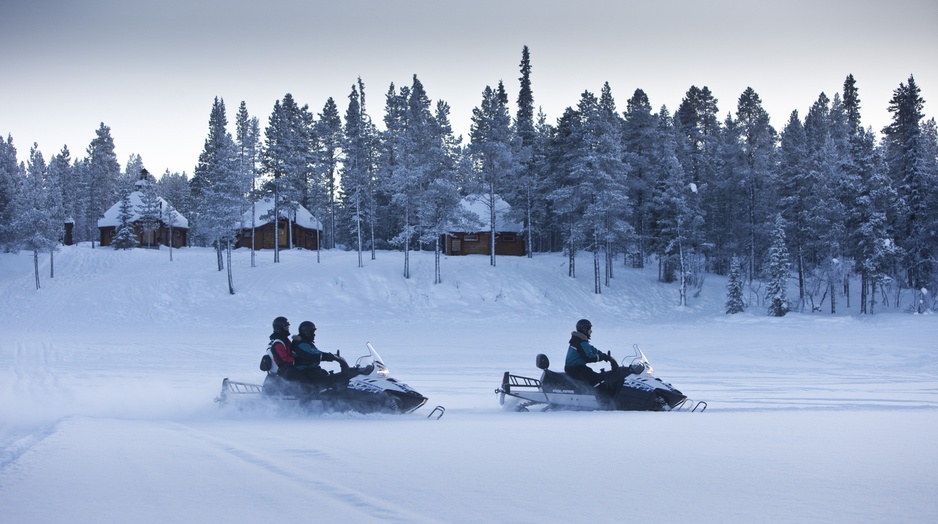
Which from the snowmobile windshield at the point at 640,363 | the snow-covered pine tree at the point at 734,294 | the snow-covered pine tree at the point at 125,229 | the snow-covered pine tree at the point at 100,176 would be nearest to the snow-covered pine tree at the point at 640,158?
the snow-covered pine tree at the point at 734,294

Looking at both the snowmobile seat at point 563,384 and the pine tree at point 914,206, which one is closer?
the snowmobile seat at point 563,384

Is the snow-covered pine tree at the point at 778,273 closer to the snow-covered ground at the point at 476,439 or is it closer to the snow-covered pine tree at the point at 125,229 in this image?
the snow-covered ground at the point at 476,439

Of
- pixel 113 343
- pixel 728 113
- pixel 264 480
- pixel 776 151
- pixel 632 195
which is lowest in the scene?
pixel 113 343

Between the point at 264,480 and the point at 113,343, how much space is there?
22920 mm

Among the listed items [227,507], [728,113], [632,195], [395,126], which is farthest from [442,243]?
[227,507]

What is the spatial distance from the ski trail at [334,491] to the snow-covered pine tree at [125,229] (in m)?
63.6

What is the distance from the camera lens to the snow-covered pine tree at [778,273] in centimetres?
3672

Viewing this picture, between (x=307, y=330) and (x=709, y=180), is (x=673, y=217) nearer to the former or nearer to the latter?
(x=709, y=180)

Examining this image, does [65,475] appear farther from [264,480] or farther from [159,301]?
[159,301]

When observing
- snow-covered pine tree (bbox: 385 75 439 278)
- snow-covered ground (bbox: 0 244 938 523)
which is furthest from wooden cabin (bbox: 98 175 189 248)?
snow-covered ground (bbox: 0 244 938 523)

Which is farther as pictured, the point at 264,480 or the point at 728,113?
the point at 728,113

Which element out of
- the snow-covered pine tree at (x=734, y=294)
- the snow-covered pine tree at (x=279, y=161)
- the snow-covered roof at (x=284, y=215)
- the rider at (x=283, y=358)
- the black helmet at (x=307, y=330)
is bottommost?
the snow-covered pine tree at (x=734, y=294)

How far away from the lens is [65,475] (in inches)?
207

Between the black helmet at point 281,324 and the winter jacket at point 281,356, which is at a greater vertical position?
the black helmet at point 281,324
